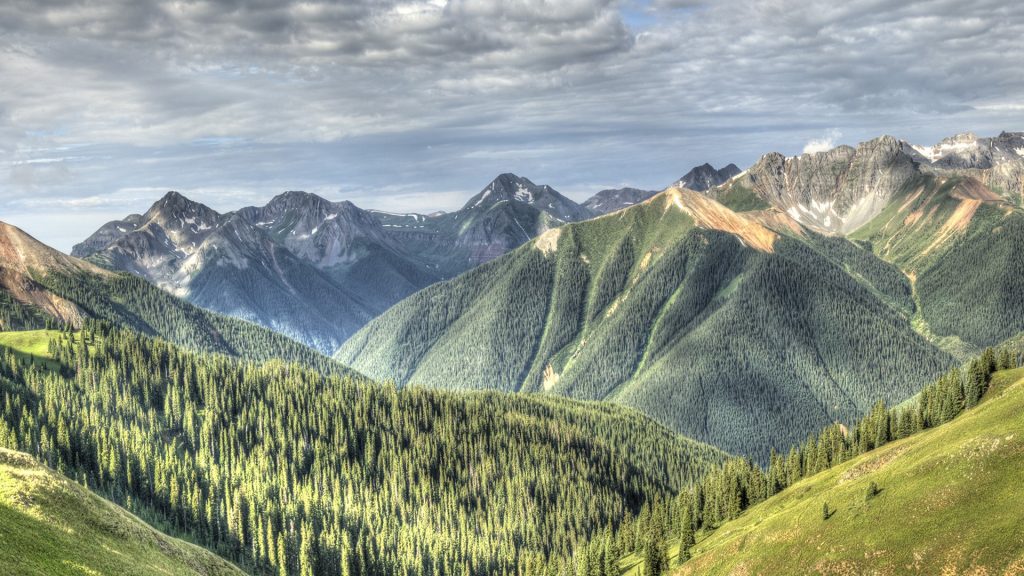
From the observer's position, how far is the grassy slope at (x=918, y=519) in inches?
3369

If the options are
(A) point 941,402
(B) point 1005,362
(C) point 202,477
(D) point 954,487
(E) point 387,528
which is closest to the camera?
(D) point 954,487

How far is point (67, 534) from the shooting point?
7725 cm

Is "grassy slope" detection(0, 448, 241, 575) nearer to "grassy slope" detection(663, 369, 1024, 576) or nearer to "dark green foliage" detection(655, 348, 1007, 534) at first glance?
"grassy slope" detection(663, 369, 1024, 576)

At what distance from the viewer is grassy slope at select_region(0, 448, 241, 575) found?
224 feet

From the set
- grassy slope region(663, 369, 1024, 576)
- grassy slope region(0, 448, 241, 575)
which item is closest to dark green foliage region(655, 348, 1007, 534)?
grassy slope region(663, 369, 1024, 576)

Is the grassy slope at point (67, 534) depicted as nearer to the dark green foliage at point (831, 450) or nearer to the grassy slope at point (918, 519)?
the grassy slope at point (918, 519)

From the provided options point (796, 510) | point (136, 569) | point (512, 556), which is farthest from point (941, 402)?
point (136, 569)

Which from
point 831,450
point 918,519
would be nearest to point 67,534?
point 918,519

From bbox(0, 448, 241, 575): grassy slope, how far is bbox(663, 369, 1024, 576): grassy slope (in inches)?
3089

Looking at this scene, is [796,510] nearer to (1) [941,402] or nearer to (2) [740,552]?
(2) [740,552]

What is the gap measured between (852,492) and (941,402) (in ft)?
194

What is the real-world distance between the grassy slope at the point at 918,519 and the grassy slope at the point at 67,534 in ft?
257

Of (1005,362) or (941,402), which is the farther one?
(1005,362)

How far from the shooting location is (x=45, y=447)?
163 meters
